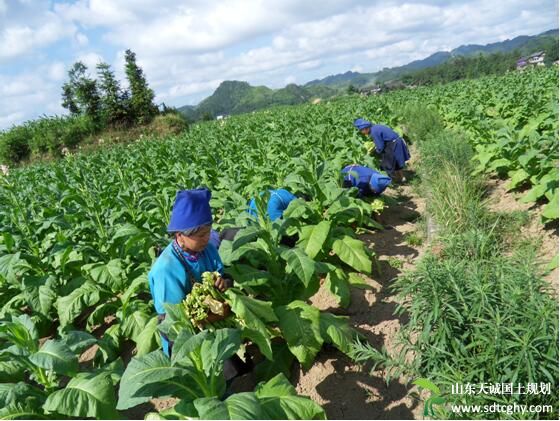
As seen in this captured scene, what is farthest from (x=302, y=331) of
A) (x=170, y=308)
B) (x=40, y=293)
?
(x=40, y=293)

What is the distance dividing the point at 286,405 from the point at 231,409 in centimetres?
45

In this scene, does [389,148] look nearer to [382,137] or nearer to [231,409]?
[382,137]

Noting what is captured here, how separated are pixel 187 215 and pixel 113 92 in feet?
115

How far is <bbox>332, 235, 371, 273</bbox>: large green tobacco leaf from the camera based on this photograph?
3805mm

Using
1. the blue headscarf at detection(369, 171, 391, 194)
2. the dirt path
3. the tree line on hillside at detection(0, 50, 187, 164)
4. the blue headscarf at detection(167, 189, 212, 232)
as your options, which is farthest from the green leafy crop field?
the tree line on hillside at detection(0, 50, 187, 164)

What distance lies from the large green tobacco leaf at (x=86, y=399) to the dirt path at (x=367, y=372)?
59.7 inches

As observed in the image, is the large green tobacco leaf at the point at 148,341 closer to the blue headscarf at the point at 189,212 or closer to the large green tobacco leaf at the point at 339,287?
the blue headscarf at the point at 189,212

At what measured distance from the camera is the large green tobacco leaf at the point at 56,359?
231cm

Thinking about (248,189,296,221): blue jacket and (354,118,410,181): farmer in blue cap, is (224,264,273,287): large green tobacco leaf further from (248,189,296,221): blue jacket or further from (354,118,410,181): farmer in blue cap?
(354,118,410,181): farmer in blue cap

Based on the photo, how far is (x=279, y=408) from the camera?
2.17 metres

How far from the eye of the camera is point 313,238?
12.8 ft

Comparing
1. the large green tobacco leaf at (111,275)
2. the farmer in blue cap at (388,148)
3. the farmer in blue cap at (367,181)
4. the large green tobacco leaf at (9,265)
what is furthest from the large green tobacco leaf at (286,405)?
the farmer in blue cap at (388,148)

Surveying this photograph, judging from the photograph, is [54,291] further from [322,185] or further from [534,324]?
[534,324]

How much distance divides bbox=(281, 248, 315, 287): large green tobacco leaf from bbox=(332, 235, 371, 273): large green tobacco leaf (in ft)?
2.70
